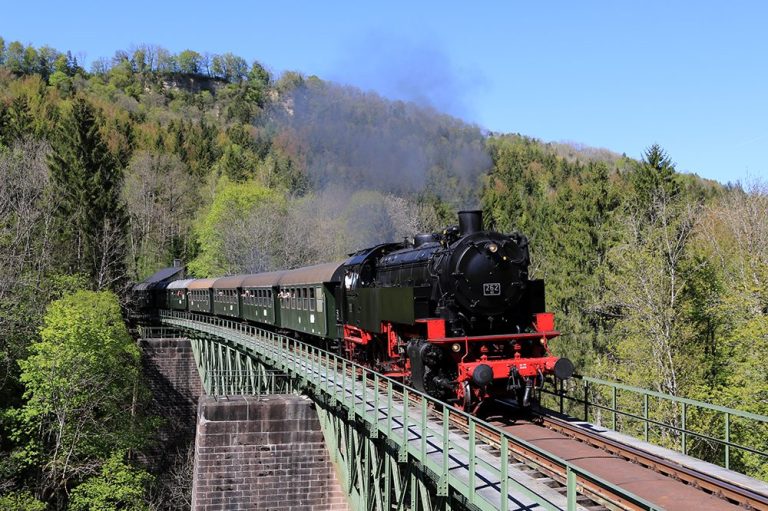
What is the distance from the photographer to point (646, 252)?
25.6 meters

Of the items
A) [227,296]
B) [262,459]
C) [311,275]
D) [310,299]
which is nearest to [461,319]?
[262,459]

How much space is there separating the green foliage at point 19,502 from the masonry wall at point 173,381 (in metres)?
12.5

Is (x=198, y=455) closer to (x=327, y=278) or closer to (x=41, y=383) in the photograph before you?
(x=327, y=278)

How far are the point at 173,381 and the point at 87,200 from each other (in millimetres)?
12208

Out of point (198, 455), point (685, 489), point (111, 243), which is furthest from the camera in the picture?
point (111, 243)

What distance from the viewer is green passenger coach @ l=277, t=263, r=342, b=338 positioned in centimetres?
1969

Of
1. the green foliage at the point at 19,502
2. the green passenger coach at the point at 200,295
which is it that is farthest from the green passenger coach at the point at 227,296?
the green foliage at the point at 19,502

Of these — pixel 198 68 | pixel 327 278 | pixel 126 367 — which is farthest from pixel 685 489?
pixel 198 68

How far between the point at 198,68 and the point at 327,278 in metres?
142

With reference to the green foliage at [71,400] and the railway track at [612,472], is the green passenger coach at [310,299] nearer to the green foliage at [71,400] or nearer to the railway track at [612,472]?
the green foliage at [71,400]

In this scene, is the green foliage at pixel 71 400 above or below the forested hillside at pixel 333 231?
below

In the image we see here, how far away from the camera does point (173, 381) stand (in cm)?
Result: 3906

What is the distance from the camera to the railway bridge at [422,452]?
7762mm

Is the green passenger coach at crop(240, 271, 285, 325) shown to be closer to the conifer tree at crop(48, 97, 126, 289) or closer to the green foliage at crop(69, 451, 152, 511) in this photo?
the green foliage at crop(69, 451, 152, 511)
